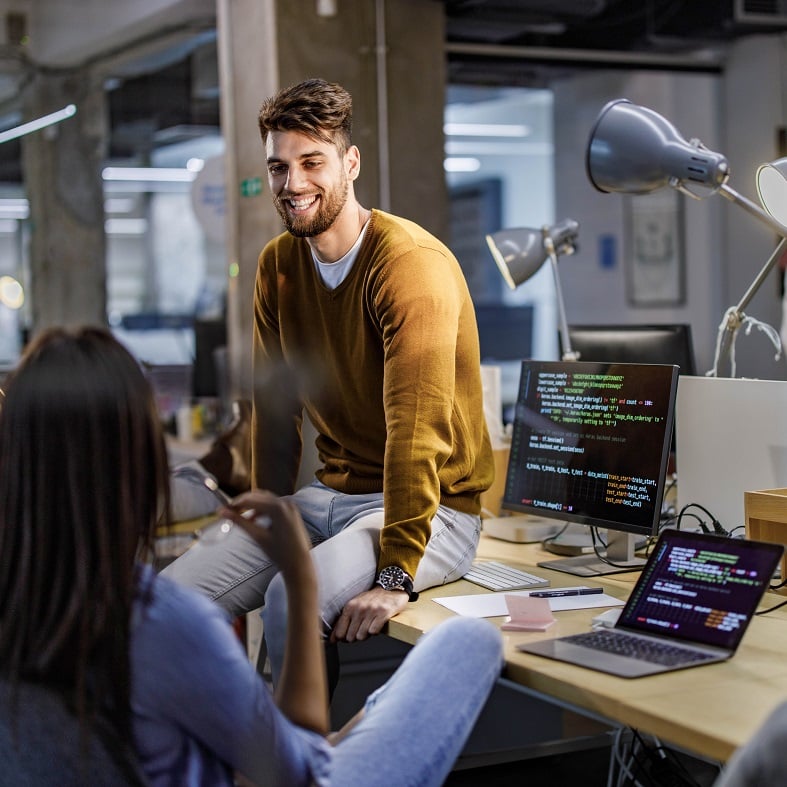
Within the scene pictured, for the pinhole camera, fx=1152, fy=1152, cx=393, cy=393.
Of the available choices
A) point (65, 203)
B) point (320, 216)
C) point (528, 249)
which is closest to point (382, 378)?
point (320, 216)

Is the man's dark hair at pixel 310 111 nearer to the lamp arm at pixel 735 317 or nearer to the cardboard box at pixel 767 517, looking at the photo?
the lamp arm at pixel 735 317

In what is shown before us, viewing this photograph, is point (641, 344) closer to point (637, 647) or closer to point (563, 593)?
point (563, 593)

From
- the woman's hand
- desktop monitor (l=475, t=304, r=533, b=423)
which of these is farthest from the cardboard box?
desktop monitor (l=475, t=304, r=533, b=423)

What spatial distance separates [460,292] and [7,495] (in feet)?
4.32

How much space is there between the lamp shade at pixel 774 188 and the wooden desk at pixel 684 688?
733 mm

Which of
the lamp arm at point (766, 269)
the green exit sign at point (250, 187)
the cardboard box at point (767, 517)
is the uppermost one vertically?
the green exit sign at point (250, 187)

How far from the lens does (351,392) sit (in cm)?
240

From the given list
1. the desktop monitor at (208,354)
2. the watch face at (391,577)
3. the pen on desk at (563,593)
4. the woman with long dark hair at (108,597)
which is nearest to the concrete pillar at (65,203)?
the desktop monitor at (208,354)

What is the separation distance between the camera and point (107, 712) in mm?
1215

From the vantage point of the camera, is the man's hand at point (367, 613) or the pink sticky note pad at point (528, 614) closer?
the pink sticky note pad at point (528, 614)

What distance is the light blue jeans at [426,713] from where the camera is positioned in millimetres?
1426

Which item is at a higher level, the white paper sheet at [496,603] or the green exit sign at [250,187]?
the green exit sign at [250,187]

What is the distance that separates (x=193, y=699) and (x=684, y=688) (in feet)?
2.14

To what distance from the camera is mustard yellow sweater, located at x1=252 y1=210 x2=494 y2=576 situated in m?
2.12
